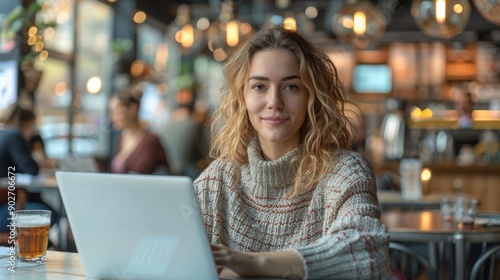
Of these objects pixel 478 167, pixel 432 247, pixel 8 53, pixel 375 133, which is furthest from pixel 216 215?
pixel 375 133

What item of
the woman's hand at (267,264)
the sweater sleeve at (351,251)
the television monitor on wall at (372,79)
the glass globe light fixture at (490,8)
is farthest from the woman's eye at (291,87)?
the television monitor on wall at (372,79)

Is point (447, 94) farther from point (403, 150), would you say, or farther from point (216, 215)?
point (216, 215)

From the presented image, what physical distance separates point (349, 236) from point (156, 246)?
1.24 feet

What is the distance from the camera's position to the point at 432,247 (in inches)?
155

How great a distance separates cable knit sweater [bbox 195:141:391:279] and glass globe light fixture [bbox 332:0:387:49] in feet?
16.0

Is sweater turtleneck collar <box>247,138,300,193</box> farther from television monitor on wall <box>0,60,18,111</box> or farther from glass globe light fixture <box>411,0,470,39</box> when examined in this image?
television monitor on wall <box>0,60,18,111</box>

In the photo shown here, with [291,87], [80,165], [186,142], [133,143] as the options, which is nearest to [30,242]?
[291,87]

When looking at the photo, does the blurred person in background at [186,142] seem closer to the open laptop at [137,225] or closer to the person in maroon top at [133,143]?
the person in maroon top at [133,143]

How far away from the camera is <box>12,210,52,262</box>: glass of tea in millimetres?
1664

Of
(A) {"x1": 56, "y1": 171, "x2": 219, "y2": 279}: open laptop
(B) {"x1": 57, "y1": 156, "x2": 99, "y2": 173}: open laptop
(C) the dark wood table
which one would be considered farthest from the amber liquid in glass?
(B) {"x1": 57, "y1": 156, "x2": 99, "y2": 173}: open laptop

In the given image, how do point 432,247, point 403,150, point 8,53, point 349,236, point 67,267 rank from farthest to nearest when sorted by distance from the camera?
point 403,150 < point 8,53 < point 432,247 < point 67,267 < point 349,236

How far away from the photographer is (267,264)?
1.38 m

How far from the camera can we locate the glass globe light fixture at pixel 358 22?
21.5 ft

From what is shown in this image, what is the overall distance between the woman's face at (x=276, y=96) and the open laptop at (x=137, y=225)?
0.54m
